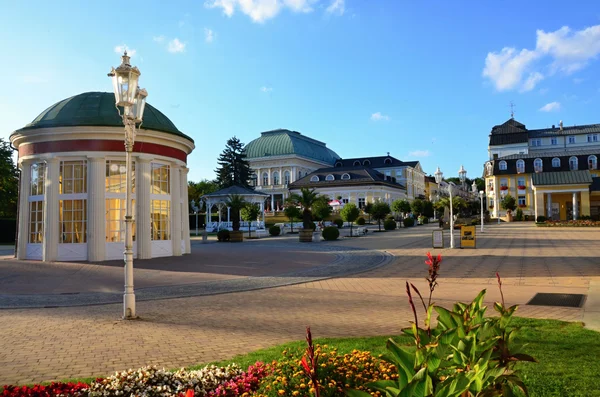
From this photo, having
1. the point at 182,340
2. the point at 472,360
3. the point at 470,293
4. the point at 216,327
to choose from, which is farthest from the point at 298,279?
the point at 472,360

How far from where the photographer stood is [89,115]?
1933 cm

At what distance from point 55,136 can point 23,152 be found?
224 cm

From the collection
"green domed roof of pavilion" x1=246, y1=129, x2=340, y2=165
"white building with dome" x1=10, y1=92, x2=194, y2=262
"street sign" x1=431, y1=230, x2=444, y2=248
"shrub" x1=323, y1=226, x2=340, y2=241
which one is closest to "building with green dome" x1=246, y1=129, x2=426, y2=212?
"green domed roof of pavilion" x1=246, y1=129, x2=340, y2=165

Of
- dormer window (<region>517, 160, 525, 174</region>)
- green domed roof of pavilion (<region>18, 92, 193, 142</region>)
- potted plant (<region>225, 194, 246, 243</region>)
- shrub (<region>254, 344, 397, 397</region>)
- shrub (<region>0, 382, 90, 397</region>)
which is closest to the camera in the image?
shrub (<region>254, 344, 397, 397</region>)

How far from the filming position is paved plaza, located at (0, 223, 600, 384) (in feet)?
21.2

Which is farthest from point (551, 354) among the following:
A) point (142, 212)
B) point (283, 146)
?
point (283, 146)

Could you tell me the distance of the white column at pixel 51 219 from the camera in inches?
725

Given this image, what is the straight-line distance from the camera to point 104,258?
18531 millimetres

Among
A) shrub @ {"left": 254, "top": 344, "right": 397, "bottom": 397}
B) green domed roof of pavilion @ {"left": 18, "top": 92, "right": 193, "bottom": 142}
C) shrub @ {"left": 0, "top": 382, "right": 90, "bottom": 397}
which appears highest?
green domed roof of pavilion @ {"left": 18, "top": 92, "right": 193, "bottom": 142}

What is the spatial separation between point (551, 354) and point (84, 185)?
732 inches

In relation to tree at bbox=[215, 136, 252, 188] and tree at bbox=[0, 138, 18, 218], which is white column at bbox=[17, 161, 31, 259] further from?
tree at bbox=[215, 136, 252, 188]

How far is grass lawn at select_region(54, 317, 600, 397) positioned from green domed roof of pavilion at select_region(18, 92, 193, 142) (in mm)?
15527

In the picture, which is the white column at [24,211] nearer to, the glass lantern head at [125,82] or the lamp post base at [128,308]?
the glass lantern head at [125,82]

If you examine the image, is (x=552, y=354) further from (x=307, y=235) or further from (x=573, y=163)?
(x=573, y=163)
